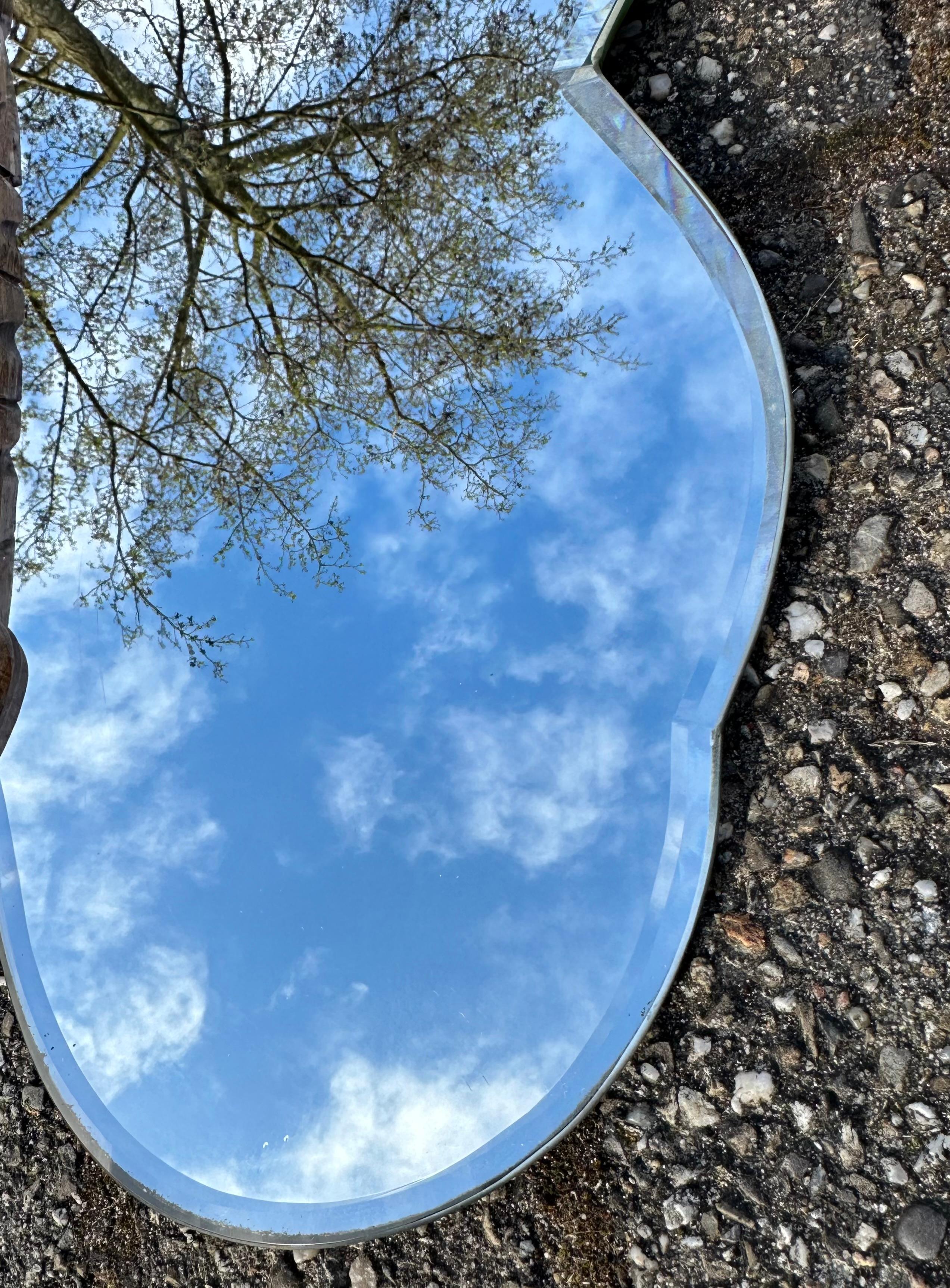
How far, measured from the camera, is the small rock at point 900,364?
2027 mm

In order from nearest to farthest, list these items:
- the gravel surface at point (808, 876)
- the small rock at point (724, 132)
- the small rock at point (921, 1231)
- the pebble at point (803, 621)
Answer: the small rock at point (921, 1231), the gravel surface at point (808, 876), the pebble at point (803, 621), the small rock at point (724, 132)

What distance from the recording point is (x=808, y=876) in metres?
1.91

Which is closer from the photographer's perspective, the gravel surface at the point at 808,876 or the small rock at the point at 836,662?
the gravel surface at the point at 808,876

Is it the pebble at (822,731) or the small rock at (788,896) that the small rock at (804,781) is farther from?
the small rock at (788,896)

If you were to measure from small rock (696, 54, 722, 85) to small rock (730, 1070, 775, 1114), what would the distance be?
94.0 inches

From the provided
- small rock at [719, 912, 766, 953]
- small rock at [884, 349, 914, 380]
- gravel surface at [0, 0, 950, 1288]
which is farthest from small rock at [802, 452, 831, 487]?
small rock at [719, 912, 766, 953]

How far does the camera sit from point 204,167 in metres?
2.22

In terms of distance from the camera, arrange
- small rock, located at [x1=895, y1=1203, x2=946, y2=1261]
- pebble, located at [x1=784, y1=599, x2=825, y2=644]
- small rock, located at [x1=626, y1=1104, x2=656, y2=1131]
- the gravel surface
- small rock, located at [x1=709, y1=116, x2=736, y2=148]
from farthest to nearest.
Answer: small rock, located at [x1=709, y1=116, x2=736, y2=148]
pebble, located at [x1=784, y1=599, x2=825, y2=644]
small rock, located at [x1=626, y1=1104, x2=656, y2=1131]
the gravel surface
small rock, located at [x1=895, y1=1203, x2=946, y2=1261]

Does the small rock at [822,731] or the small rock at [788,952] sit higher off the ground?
the small rock at [822,731]

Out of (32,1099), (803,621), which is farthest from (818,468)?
(32,1099)

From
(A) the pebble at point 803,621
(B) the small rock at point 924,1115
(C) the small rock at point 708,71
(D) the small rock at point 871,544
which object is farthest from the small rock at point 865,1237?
(C) the small rock at point 708,71

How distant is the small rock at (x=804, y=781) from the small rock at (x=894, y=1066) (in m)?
0.53

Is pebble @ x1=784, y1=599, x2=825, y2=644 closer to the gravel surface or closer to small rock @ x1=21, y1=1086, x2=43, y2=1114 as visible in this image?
the gravel surface

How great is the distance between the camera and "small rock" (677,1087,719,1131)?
1857 millimetres
